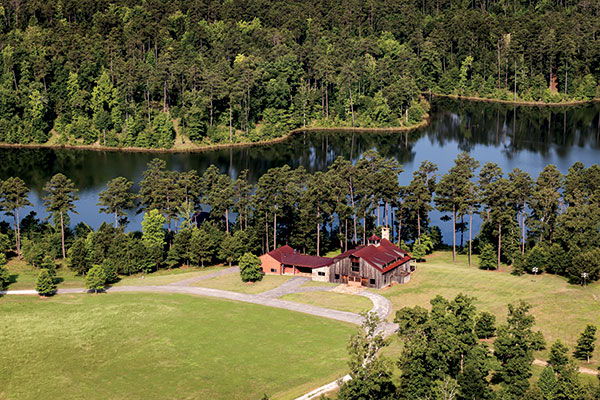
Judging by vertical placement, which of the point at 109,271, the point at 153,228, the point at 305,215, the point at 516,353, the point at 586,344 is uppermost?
the point at 305,215

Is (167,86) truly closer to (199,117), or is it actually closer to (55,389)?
(199,117)

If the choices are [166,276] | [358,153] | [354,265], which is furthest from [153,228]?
[358,153]

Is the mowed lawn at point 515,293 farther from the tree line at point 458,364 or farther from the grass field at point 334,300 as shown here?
the tree line at point 458,364

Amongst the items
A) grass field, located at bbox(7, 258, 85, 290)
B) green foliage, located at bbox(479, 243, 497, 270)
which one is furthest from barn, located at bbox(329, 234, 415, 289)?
grass field, located at bbox(7, 258, 85, 290)

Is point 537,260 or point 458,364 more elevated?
point 537,260

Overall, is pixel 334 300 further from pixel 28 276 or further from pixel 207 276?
pixel 28 276
